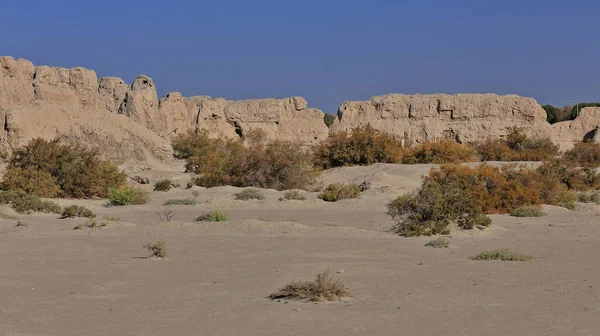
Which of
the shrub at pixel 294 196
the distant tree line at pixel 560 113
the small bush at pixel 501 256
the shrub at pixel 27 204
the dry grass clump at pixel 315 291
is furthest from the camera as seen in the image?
the distant tree line at pixel 560 113

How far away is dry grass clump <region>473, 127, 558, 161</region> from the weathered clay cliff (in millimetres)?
6302

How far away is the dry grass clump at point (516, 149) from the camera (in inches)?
1441

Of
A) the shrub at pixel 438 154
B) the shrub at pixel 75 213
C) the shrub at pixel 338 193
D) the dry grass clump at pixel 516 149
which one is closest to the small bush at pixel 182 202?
the shrub at pixel 75 213

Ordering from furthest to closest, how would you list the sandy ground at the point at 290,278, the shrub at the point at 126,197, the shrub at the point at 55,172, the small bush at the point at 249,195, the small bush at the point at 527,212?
the shrub at the point at 55,172, the small bush at the point at 249,195, the shrub at the point at 126,197, the small bush at the point at 527,212, the sandy ground at the point at 290,278

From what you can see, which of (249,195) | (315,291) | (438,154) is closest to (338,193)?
(249,195)

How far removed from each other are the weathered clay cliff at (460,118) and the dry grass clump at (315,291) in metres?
42.6

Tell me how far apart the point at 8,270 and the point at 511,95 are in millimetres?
45175

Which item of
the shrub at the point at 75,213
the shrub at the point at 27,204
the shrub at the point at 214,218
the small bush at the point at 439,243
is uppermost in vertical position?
the shrub at the point at 27,204

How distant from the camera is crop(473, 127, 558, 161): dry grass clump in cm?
3659

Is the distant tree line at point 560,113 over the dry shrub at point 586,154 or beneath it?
over

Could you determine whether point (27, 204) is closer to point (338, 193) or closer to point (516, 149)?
point (338, 193)

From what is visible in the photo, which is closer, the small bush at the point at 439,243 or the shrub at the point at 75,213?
the small bush at the point at 439,243

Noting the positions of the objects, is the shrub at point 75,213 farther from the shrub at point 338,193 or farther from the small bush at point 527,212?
the small bush at point 527,212

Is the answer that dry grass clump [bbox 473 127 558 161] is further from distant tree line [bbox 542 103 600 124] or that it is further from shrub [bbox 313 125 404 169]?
distant tree line [bbox 542 103 600 124]
